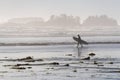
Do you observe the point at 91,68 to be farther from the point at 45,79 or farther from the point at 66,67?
the point at 45,79

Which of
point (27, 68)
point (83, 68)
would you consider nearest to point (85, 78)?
point (83, 68)

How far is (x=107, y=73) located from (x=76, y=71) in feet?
8.04

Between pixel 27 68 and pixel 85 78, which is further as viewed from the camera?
pixel 27 68

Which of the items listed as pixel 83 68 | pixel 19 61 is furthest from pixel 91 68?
pixel 19 61

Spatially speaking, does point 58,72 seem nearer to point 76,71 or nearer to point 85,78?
point 76,71

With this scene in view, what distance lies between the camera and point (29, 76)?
2723cm

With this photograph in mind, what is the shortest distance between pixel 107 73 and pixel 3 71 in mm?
7509

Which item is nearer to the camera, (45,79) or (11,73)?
(45,79)

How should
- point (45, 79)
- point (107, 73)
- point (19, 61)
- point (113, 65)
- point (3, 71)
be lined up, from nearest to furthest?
point (45, 79), point (107, 73), point (3, 71), point (113, 65), point (19, 61)

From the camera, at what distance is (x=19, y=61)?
3819cm

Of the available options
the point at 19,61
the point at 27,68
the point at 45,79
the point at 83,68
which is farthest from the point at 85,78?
the point at 19,61

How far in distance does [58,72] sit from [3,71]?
4.08m

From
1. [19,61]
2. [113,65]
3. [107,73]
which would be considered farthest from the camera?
[19,61]

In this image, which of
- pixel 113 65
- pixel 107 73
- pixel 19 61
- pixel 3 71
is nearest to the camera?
pixel 107 73
